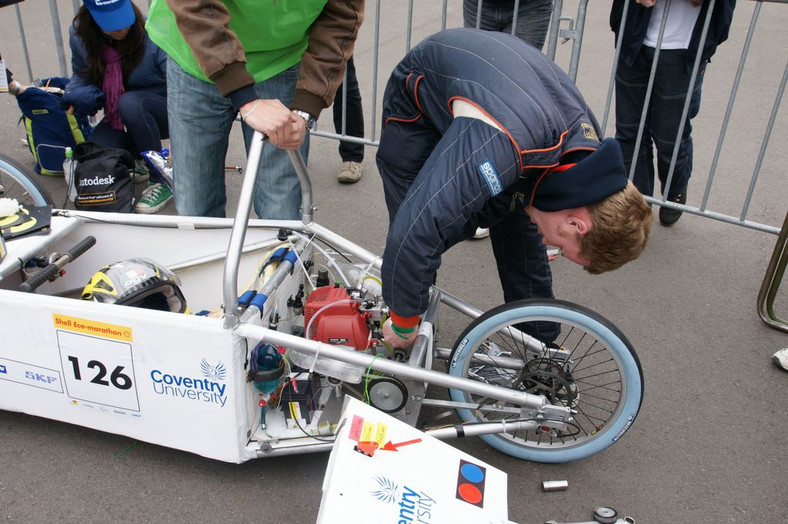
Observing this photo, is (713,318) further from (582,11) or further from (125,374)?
(125,374)

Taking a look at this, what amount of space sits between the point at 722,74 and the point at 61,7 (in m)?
6.94

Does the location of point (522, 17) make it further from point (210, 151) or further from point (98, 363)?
point (98, 363)

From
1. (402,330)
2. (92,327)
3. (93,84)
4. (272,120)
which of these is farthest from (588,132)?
(93,84)

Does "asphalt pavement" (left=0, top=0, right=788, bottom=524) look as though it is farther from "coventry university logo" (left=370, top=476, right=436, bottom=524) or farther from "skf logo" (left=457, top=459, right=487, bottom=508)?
"coventry university logo" (left=370, top=476, right=436, bottom=524)

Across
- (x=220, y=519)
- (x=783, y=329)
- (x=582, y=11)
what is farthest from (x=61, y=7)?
(x=783, y=329)

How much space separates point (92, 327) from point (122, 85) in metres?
2.30

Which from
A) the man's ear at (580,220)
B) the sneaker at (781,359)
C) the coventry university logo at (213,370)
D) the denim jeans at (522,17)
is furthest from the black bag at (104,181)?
the sneaker at (781,359)

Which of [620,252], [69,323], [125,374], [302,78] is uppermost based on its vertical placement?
[302,78]

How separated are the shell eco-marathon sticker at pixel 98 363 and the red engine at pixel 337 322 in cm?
61

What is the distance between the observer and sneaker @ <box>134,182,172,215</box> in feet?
13.3

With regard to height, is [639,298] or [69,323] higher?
[69,323]

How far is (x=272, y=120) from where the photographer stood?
2.15 m

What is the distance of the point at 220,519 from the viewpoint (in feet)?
7.55

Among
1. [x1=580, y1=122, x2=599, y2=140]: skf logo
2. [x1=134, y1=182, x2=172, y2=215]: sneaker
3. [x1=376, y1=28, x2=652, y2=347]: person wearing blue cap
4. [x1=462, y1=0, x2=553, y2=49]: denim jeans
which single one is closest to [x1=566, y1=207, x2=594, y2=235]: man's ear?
[x1=376, y1=28, x2=652, y2=347]: person wearing blue cap
